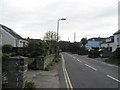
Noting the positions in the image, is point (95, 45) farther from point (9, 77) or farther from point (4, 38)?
point (9, 77)

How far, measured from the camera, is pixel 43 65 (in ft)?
64.4

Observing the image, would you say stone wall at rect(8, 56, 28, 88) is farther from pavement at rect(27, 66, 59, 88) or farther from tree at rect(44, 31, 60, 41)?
tree at rect(44, 31, 60, 41)

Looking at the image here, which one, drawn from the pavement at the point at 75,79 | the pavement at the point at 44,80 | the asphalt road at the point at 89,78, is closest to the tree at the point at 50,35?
the asphalt road at the point at 89,78

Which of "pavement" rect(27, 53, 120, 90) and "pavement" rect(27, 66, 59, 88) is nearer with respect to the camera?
"pavement" rect(27, 66, 59, 88)

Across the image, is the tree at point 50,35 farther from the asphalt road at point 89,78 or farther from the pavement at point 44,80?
the pavement at point 44,80

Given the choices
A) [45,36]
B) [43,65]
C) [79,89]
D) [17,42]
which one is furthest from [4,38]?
[79,89]

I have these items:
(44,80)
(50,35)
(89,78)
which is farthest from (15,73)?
(50,35)

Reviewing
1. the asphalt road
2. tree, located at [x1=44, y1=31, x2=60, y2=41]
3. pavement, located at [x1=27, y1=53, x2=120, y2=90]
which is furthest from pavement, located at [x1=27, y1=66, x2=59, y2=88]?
tree, located at [x1=44, y1=31, x2=60, y2=41]

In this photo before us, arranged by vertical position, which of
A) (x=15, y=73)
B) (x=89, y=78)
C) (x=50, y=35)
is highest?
(x=50, y=35)

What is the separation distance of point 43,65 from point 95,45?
304ft

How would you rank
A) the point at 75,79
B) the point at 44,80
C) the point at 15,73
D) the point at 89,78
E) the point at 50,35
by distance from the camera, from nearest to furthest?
the point at 15,73
the point at 44,80
the point at 75,79
the point at 89,78
the point at 50,35

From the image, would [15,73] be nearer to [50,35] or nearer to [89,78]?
[89,78]

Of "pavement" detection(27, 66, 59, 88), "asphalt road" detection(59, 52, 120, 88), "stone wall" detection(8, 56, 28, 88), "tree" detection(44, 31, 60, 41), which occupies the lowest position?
"asphalt road" detection(59, 52, 120, 88)

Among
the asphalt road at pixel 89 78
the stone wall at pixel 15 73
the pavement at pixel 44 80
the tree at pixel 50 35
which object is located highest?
the tree at pixel 50 35
